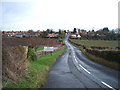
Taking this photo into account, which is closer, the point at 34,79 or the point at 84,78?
the point at 34,79

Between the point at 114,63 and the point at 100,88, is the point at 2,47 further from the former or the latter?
the point at 114,63

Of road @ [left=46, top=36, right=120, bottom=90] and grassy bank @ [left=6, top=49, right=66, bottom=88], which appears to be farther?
road @ [left=46, top=36, right=120, bottom=90]

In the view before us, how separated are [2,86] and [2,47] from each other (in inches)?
91.4

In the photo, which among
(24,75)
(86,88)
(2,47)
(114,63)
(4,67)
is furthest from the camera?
(114,63)

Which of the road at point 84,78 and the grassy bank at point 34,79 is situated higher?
the grassy bank at point 34,79

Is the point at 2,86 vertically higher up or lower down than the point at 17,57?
lower down

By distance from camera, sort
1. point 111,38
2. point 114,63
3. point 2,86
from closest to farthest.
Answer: point 2,86
point 114,63
point 111,38

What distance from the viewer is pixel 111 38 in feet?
322

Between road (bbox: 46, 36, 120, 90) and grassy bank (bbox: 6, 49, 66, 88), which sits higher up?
grassy bank (bbox: 6, 49, 66, 88)

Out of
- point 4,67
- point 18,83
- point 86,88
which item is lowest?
point 86,88

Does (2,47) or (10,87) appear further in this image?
(2,47)

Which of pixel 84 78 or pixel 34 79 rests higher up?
pixel 34 79

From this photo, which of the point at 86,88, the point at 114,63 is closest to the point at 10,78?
the point at 86,88

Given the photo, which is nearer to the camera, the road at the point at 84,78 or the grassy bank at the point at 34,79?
the grassy bank at the point at 34,79
